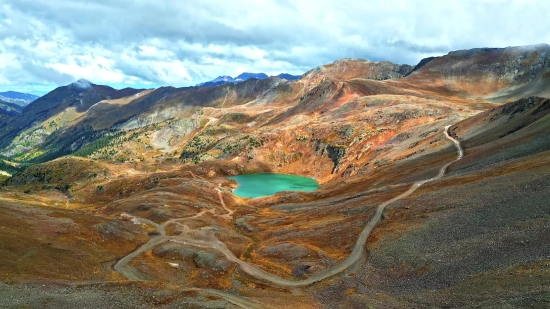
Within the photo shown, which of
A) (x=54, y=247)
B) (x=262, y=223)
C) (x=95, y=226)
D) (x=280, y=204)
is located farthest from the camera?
(x=280, y=204)

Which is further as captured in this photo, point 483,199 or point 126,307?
point 483,199

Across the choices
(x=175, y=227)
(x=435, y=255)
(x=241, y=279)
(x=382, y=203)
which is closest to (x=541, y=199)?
(x=435, y=255)

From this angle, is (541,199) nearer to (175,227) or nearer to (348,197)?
(348,197)

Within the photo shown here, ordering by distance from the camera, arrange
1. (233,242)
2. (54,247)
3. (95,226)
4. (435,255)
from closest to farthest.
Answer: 1. (435,255)
2. (54,247)
3. (95,226)
4. (233,242)

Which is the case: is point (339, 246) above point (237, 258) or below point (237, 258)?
above

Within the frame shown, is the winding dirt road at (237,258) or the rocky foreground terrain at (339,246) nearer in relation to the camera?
the rocky foreground terrain at (339,246)

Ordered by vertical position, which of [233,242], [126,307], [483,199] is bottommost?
[233,242]

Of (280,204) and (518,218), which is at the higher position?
(518,218)
